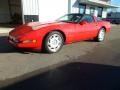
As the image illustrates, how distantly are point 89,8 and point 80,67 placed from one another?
65.6ft

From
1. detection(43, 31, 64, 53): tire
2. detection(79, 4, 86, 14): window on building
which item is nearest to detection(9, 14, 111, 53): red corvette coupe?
detection(43, 31, 64, 53): tire

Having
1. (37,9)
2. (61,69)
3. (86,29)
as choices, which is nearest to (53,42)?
(61,69)

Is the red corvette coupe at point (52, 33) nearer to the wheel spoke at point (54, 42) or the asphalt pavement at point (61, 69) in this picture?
the wheel spoke at point (54, 42)

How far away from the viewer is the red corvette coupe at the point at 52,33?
248 inches

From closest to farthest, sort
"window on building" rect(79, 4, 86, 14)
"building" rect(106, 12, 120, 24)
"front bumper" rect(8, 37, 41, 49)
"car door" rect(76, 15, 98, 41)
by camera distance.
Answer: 1. "front bumper" rect(8, 37, 41, 49)
2. "car door" rect(76, 15, 98, 41)
3. "window on building" rect(79, 4, 86, 14)
4. "building" rect(106, 12, 120, 24)

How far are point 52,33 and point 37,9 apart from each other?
9.84 m

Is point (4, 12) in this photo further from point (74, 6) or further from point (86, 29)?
point (86, 29)

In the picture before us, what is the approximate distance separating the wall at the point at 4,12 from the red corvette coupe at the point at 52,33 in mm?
13470

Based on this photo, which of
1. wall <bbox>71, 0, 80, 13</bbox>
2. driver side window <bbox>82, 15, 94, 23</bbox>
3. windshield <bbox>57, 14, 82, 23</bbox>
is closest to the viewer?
windshield <bbox>57, 14, 82, 23</bbox>

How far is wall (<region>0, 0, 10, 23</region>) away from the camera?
67.3 feet

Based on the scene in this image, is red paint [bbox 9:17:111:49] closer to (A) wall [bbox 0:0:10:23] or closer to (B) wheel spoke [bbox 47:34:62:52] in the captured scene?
(B) wheel spoke [bbox 47:34:62:52]

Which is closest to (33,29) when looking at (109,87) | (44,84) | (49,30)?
(49,30)

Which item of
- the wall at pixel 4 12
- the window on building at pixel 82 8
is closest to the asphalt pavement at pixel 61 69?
the wall at pixel 4 12

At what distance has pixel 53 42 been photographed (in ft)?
22.2
